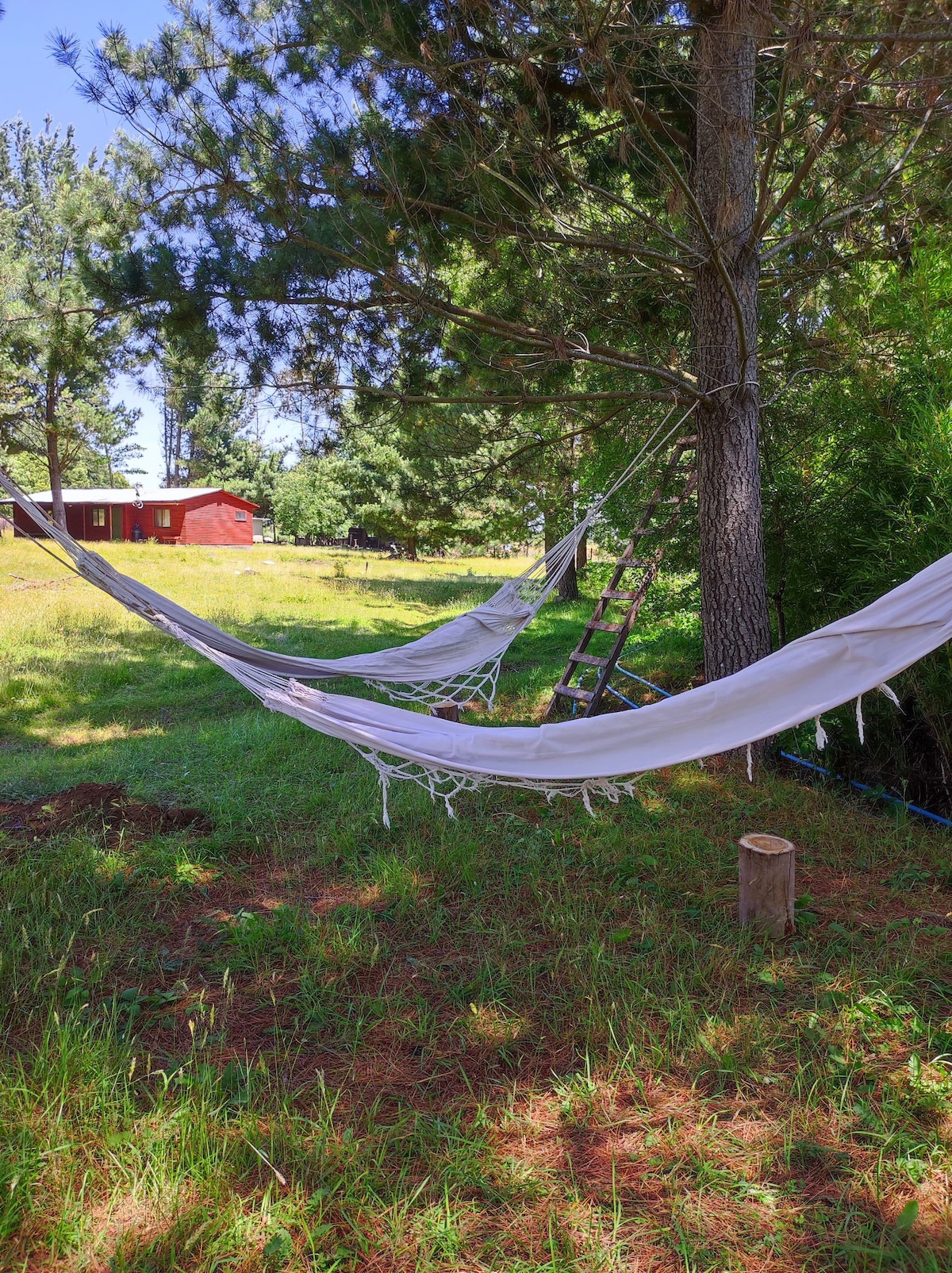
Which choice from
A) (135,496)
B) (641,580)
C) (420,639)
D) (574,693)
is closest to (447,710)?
(420,639)

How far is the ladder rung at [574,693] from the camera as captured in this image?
12.8ft

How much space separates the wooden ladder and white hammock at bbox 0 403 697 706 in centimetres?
25

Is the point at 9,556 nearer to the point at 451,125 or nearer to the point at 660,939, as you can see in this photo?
the point at 451,125

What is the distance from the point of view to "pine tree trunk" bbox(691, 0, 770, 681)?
3084 mm

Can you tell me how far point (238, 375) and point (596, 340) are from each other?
5.95ft

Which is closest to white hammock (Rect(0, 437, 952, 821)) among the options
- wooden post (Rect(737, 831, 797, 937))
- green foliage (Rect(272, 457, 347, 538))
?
wooden post (Rect(737, 831, 797, 937))

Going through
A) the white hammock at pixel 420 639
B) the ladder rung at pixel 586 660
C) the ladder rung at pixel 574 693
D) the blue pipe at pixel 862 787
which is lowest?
the blue pipe at pixel 862 787

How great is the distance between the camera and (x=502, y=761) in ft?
6.85

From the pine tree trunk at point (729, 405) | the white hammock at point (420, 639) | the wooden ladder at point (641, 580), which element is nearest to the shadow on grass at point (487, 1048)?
the white hammock at point (420, 639)

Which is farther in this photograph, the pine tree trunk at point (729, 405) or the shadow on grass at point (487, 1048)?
the pine tree trunk at point (729, 405)

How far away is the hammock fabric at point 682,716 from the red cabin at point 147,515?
18.9 m

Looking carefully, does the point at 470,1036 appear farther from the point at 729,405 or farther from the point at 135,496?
the point at 135,496

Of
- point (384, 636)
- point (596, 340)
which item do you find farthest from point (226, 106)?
point (384, 636)

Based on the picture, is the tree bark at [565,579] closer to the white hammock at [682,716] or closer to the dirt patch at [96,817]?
the dirt patch at [96,817]
